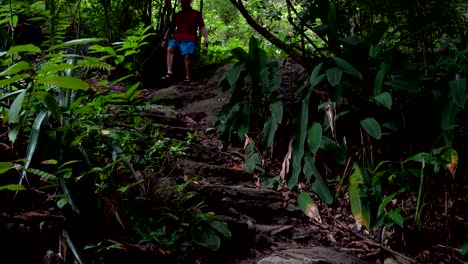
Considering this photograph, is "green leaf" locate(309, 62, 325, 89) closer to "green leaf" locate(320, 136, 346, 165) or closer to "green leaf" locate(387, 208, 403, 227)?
"green leaf" locate(320, 136, 346, 165)

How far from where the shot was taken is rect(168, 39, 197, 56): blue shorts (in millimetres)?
5660

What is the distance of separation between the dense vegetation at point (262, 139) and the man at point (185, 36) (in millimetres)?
1863

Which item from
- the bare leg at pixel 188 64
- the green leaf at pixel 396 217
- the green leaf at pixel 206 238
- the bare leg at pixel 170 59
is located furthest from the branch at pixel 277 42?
the bare leg at pixel 170 59

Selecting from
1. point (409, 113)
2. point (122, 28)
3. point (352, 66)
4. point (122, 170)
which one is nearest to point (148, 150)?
point (122, 170)

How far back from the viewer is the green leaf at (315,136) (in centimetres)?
292

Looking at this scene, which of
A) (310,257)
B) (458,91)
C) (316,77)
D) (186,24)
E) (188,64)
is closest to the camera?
(310,257)

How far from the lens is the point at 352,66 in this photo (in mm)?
3004

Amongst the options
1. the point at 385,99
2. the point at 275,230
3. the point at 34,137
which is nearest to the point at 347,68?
the point at 385,99

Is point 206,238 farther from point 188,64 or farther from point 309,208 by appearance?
Answer: point 188,64

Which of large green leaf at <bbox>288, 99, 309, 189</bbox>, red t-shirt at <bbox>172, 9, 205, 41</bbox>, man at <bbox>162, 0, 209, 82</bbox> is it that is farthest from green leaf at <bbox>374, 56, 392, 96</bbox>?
red t-shirt at <bbox>172, 9, 205, 41</bbox>

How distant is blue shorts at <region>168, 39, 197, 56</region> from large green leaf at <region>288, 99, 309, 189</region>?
288cm

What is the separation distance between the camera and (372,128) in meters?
2.76

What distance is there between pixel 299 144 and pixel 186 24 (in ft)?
10.8

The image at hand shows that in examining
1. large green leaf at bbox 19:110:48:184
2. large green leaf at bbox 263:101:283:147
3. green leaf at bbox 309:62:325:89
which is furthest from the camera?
large green leaf at bbox 263:101:283:147
